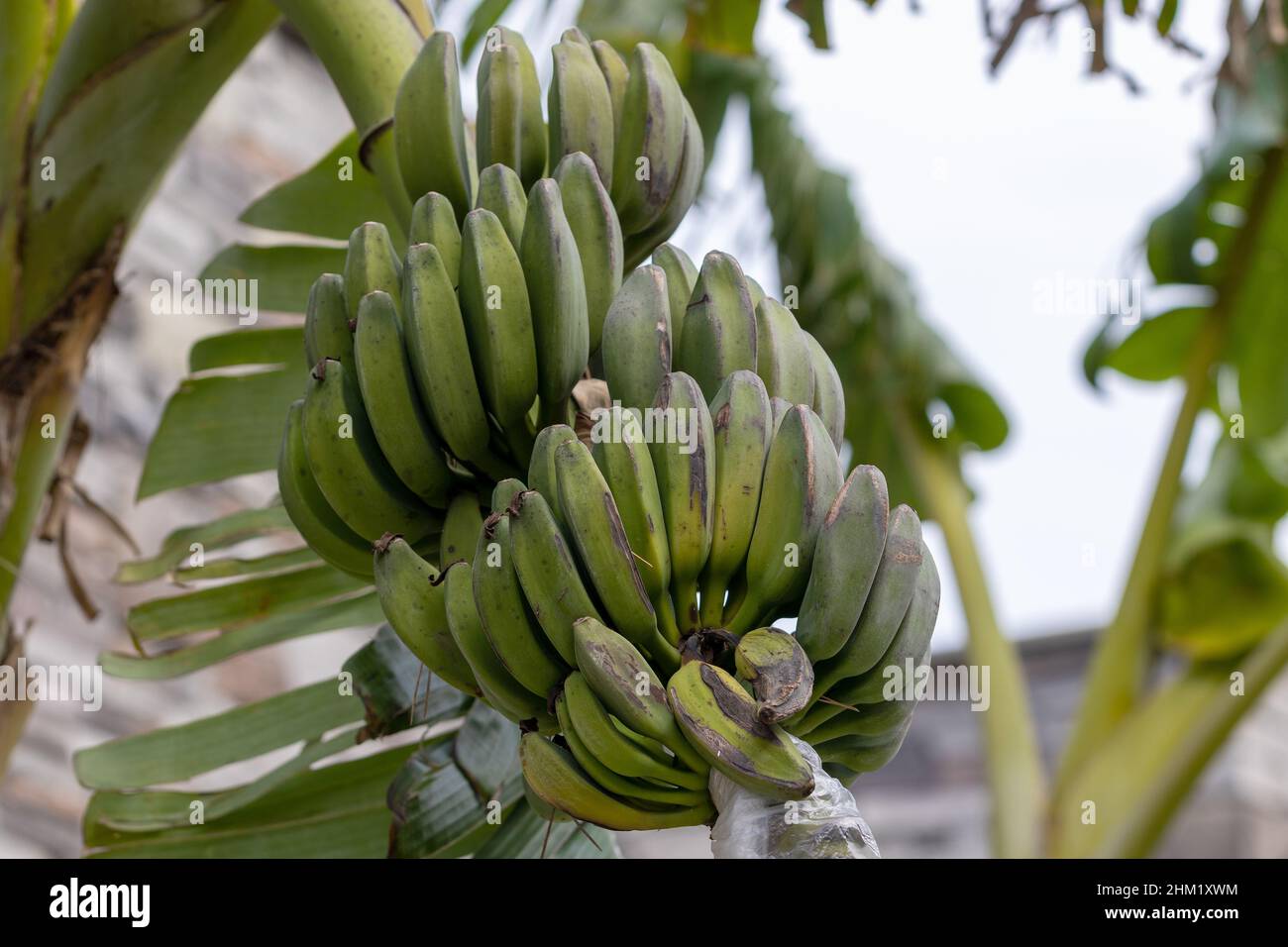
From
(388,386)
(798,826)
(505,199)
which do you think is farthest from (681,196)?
(798,826)

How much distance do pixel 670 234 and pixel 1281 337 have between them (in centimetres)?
200

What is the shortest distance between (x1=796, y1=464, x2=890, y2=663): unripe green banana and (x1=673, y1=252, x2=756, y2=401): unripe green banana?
123 millimetres

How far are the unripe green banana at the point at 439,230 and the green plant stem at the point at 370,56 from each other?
14 cm

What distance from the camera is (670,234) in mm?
919

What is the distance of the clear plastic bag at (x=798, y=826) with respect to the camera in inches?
21.6

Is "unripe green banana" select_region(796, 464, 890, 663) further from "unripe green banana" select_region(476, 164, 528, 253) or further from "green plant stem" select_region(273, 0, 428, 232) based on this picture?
"green plant stem" select_region(273, 0, 428, 232)

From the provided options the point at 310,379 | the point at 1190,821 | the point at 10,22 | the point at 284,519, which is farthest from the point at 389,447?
the point at 1190,821

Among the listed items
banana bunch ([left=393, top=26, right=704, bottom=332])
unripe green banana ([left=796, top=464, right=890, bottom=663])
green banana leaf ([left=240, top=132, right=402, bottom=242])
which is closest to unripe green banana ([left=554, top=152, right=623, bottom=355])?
banana bunch ([left=393, top=26, right=704, bottom=332])

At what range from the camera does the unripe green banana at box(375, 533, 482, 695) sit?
69cm

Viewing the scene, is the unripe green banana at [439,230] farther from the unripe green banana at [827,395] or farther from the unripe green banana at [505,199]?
the unripe green banana at [827,395]

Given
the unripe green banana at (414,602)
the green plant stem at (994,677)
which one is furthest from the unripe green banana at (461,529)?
the green plant stem at (994,677)

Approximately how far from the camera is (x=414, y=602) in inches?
27.3

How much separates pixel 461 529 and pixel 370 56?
367 millimetres

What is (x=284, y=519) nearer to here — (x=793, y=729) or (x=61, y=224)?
(x=61, y=224)
